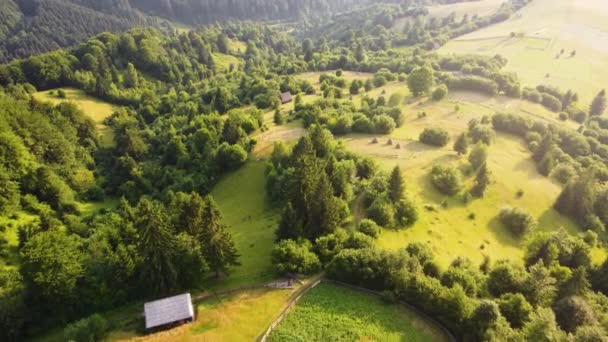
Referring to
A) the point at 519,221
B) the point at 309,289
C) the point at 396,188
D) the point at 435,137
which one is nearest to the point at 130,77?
the point at 435,137

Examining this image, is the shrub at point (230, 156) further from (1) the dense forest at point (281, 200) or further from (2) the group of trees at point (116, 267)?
(2) the group of trees at point (116, 267)

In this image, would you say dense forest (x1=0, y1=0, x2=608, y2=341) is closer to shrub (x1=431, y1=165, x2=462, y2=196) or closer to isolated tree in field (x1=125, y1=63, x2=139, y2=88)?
shrub (x1=431, y1=165, x2=462, y2=196)

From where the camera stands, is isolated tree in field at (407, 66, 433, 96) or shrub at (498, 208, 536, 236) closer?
shrub at (498, 208, 536, 236)

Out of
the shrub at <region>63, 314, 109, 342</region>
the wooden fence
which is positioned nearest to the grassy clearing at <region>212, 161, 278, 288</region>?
the wooden fence

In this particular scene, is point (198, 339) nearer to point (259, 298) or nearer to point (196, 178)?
point (259, 298)

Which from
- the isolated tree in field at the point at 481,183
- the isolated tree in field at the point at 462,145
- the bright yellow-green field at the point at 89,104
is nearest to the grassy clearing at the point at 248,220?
the isolated tree in field at the point at 481,183
